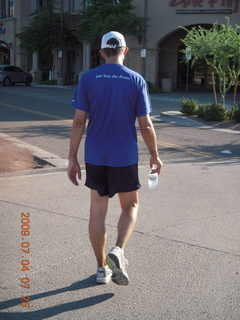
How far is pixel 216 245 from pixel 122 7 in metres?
28.2

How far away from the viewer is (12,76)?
3844cm

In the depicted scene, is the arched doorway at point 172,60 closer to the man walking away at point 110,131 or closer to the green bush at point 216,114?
the green bush at point 216,114

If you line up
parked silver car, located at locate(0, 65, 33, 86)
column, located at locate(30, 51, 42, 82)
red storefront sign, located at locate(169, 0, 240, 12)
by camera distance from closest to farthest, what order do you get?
red storefront sign, located at locate(169, 0, 240, 12) < parked silver car, located at locate(0, 65, 33, 86) < column, located at locate(30, 51, 42, 82)

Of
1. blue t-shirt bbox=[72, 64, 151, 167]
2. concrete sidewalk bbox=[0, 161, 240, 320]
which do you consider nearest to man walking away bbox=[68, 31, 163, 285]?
blue t-shirt bbox=[72, 64, 151, 167]

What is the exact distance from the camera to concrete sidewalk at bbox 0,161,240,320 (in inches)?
147

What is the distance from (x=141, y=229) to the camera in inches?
216

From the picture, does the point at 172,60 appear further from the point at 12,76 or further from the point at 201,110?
the point at 201,110

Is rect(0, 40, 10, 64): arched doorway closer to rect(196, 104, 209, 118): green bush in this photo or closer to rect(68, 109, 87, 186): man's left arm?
rect(196, 104, 209, 118): green bush

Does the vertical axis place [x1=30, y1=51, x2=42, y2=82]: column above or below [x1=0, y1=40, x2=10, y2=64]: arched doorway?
below

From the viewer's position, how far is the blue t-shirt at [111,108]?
3809 mm

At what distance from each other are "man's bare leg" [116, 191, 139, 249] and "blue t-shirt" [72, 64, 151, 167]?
0.32 meters

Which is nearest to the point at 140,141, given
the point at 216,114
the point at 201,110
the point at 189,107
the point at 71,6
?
the point at 216,114

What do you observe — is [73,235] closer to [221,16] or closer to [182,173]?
[182,173]

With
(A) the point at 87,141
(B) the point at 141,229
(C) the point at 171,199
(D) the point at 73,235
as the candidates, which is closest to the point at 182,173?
(C) the point at 171,199
